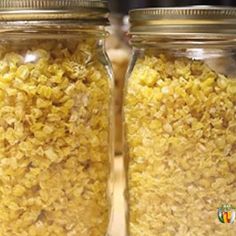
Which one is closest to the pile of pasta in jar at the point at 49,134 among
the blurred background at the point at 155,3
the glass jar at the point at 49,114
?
the glass jar at the point at 49,114

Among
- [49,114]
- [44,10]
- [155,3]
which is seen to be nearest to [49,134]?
[49,114]

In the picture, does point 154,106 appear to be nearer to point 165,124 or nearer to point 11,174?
point 165,124

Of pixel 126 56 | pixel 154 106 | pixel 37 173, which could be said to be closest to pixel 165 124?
pixel 154 106

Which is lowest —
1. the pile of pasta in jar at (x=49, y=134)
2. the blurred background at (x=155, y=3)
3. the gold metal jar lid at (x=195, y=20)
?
the pile of pasta in jar at (x=49, y=134)

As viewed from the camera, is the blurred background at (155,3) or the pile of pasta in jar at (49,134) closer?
the pile of pasta in jar at (49,134)

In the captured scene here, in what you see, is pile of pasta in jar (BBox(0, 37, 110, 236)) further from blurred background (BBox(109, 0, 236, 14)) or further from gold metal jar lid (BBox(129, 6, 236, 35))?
blurred background (BBox(109, 0, 236, 14))

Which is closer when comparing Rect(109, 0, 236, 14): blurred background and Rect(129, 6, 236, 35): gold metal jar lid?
Rect(129, 6, 236, 35): gold metal jar lid

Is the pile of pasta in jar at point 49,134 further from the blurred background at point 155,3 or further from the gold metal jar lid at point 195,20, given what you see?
the blurred background at point 155,3

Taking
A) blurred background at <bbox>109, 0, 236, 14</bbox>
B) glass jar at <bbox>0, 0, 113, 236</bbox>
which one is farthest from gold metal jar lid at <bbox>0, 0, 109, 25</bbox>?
blurred background at <bbox>109, 0, 236, 14</bbox>
